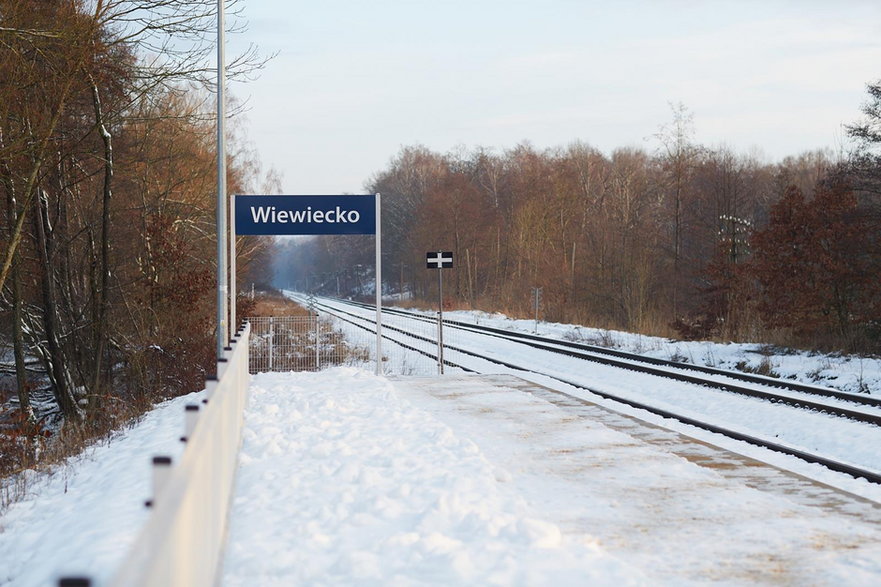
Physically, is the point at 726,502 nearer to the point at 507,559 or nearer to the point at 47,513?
the point at 507,559

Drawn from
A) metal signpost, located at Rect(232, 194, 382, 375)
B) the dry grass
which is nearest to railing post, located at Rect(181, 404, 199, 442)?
metal signpost, located at Rect(232, 194, 382, 375)

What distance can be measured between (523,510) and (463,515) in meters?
0.57

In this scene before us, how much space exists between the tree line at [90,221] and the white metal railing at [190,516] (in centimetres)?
1100

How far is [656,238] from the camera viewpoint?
47688 mm

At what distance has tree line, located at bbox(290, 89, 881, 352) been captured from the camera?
2475 cm

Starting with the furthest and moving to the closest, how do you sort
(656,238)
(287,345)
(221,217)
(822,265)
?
(656,238)
(822,265)
(287,345)
(221,217)

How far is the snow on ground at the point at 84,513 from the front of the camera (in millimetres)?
7285

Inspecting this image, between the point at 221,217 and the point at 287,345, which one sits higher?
the point at 221,217

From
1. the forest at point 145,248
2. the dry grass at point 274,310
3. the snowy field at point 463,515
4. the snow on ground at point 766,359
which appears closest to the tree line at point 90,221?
the forest at point 145,248

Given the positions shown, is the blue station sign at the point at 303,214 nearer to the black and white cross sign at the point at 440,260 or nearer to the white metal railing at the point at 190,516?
the black and white cross sign at the point at 440,260

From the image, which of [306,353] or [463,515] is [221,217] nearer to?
[306,353]

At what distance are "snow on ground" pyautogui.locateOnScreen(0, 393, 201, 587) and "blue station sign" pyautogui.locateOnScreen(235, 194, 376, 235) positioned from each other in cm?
566

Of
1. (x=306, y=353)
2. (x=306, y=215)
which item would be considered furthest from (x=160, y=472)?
(x=306, y=353)

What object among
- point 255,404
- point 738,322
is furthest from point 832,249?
point 255,404
